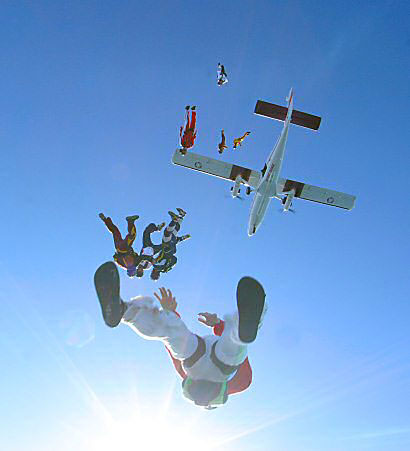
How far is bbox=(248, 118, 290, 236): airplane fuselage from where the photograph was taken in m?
Answer: 16.9

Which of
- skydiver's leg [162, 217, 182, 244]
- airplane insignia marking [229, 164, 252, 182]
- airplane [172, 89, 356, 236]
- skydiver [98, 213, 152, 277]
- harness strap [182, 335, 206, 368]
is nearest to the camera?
harness strap [182, 335, 206, 368]

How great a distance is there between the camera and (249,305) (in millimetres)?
5309

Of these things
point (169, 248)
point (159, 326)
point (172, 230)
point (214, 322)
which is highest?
point (172, 230)

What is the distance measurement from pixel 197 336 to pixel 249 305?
1.63m

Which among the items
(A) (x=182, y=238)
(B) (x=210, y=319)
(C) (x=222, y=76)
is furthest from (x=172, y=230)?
(C) (x=222, y=76)

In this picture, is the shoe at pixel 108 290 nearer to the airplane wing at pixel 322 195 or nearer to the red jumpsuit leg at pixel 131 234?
the red jumpsuit leg at pixel 131 234

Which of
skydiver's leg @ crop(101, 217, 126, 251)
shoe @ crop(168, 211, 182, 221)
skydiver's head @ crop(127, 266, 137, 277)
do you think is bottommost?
skydiver's head @ crop(127, 266, 137, 277)

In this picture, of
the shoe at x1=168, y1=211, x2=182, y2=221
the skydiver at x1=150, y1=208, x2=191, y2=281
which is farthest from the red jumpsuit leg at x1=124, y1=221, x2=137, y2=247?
the shoe at x1=168, y1=211, x2=182, y2=221

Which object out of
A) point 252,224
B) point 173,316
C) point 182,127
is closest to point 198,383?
point 173,316

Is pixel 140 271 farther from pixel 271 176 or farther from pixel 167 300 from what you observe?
pixel 271 176

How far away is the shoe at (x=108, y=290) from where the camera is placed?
5.38 m

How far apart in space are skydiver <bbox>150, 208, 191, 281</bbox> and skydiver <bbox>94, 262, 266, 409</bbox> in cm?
201

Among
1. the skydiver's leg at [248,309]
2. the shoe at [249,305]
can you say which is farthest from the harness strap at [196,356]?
the shoe at [249,305]

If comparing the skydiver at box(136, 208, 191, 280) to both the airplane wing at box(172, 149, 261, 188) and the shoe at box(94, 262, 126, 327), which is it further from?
the airplane wing at box(172, 149, 261, 188)
